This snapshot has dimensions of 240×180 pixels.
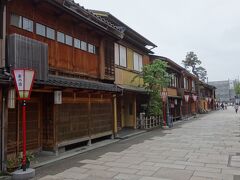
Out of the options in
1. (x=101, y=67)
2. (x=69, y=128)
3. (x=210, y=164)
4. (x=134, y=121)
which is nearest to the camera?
(x=210, y=164)

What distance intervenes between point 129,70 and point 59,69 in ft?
33.4

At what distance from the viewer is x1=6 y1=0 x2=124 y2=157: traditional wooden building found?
36.2ft

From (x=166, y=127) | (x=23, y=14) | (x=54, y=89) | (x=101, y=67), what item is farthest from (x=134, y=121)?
(x=23, y=14)

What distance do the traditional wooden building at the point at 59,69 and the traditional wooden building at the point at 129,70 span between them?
2901mm

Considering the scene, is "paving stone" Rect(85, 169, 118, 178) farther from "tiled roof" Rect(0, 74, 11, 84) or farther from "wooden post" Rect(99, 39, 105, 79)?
"wooden post" Rect(99, 39, 105, 79)

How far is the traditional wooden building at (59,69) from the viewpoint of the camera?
11.0 metres

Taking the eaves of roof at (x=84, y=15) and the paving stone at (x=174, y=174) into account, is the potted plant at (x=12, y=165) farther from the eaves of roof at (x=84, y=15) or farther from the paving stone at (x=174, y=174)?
the eaves of roof at (x=84, y=15)

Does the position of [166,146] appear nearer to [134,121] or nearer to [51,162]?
[51,162]

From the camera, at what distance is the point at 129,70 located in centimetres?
2302

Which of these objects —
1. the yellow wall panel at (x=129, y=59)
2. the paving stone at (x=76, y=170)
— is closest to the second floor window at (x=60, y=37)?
the paving stone at (x=76, y=170)

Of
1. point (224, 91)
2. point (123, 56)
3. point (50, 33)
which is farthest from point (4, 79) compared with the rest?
point (224, 91)

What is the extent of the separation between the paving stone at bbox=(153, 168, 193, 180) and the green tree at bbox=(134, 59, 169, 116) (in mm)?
14746

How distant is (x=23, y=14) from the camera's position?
11562 millimetres

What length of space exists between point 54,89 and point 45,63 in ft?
4.45
